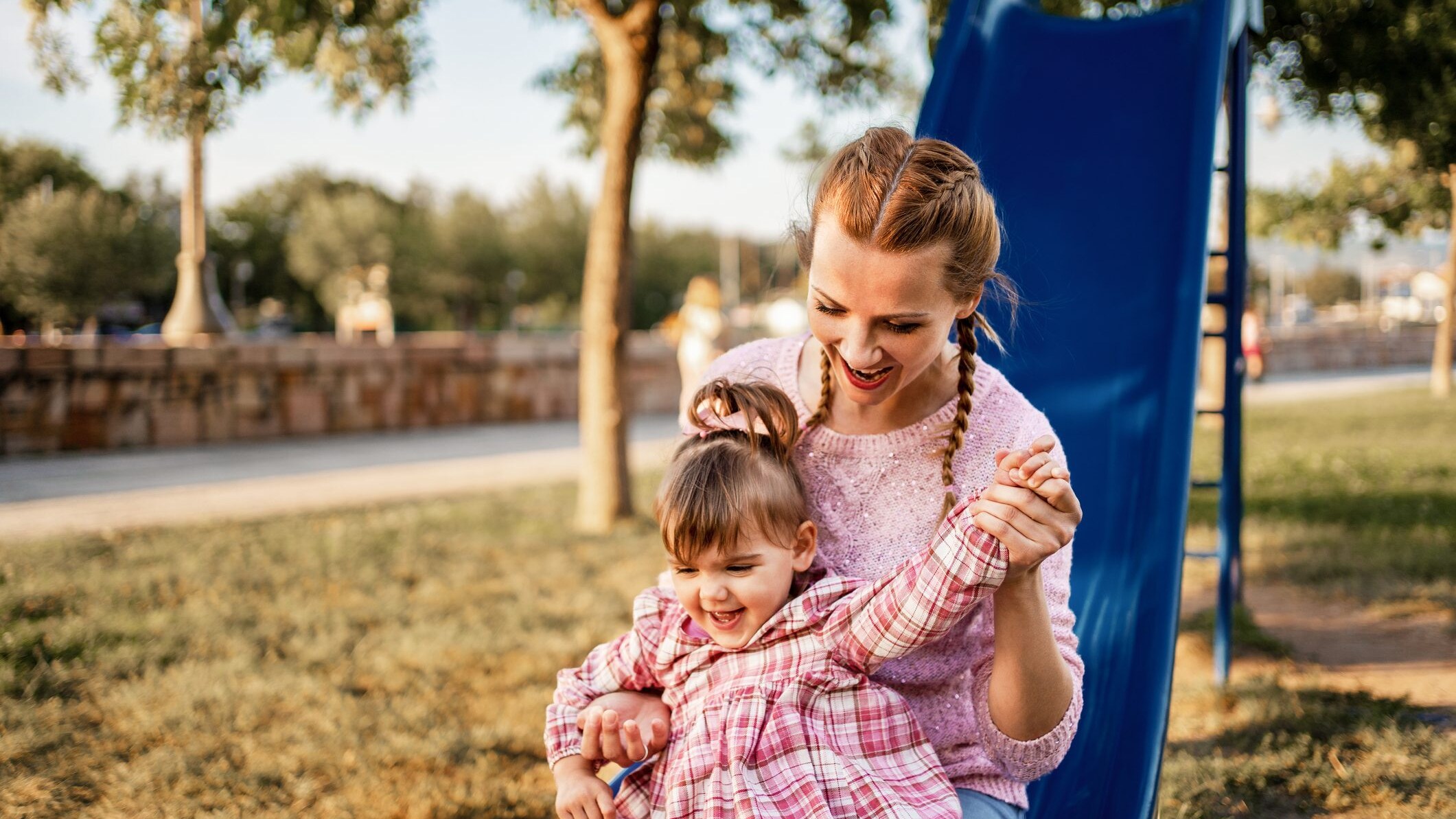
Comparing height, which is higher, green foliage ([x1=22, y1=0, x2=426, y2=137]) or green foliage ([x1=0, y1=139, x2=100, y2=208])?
green foliage ([x1=0, y1=139, x2=100, y2=208])

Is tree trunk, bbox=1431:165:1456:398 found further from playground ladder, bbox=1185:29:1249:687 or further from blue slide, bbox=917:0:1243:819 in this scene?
blue slide, bbox=917:0:1243:819

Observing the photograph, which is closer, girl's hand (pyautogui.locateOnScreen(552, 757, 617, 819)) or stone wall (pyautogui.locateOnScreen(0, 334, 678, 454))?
girl's hand (pyautogui.locateOnScreen(552, 757, 617, 819))

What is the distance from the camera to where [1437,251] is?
53.0 ft

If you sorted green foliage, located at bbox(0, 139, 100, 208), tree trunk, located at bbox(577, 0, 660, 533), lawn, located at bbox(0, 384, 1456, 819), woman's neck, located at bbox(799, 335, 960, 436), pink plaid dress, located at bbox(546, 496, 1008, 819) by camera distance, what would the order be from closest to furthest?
pink plaid dress, located at bbox(546, 496, 1008, 819), woman's neck, located at bbox(799, 335, 960, 436), lawn, located at bbox(0, 384, 1456, 819), tree trunk, located at bbox(577, 0, 660, 533), green foliage, located at bbox(0, 139, 100, 208)

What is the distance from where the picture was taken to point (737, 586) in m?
1.76

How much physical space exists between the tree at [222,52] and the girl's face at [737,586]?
13.1ft

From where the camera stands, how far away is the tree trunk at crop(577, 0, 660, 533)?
6.25 m

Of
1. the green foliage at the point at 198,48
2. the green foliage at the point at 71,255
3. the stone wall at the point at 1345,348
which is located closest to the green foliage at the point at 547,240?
the green foliage at the point at 71,255

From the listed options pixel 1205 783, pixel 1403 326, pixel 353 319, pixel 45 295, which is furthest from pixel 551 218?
pixel 1205 783

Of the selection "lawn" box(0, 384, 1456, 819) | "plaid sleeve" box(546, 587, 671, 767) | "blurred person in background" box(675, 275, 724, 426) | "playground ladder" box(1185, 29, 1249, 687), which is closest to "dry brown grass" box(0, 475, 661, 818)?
"lawn" box(0, 384, 1456, 819)

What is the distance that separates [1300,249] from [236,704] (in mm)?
13592

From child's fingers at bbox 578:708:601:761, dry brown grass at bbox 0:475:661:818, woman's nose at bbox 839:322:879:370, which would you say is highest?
woman's nose at bbox 839:322:879:370

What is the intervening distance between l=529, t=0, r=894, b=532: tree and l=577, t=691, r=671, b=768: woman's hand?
181 inches

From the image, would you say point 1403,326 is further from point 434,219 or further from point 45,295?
point 45,295
